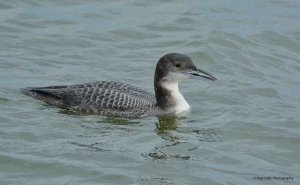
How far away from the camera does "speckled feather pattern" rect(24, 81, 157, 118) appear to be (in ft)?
46.3

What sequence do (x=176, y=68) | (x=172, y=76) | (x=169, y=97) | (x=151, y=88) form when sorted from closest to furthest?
1. (x=176, y=68)
2. (x=172, y=76)
3. (x=169, y=97)
4. (x=151, y=88)

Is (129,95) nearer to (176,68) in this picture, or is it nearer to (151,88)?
(176,68)

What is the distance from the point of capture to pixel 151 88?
615 inches

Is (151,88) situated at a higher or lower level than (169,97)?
lower

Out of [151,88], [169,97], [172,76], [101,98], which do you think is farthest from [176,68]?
[151,88]

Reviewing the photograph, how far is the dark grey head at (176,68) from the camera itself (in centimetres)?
1403

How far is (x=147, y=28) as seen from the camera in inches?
721

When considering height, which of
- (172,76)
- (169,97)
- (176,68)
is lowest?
(169,97)

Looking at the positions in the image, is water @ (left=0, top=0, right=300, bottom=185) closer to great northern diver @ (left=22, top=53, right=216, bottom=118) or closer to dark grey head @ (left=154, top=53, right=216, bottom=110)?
great northern diver @ (left=22, top=53, right=216, bottom=118)

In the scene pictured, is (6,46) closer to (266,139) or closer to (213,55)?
(213,55)

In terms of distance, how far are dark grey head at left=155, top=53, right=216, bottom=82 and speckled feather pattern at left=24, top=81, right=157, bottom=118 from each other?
0.46 m

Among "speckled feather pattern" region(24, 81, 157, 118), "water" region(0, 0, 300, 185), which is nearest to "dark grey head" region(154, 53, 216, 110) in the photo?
"speckled feather pattern" region(24, 81, 157, 118)

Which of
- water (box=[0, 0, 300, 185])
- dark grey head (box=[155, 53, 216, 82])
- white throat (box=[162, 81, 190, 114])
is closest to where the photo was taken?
water (box=[0, 0, 300, 185])

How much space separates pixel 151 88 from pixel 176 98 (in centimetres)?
129
